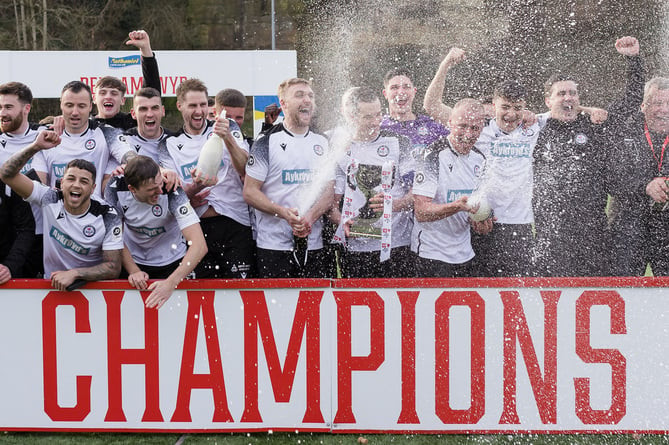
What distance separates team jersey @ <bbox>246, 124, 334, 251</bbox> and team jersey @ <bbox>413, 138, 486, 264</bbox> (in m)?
0.68

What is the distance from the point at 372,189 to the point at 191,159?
1.26 metres

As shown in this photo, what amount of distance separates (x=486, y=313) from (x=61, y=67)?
9.88 metres

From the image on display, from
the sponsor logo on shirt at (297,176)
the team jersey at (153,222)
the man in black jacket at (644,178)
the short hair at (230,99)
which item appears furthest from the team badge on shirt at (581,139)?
the team jersey at (153,222)

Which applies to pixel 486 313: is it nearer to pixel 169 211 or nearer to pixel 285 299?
pixel 285 299

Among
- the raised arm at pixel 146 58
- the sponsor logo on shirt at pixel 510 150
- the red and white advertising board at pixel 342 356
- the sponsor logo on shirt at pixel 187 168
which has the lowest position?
the red and white advertising board at pixel 342 356

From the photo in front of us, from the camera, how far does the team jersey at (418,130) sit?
17.6 feet

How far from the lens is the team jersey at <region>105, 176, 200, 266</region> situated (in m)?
4.57

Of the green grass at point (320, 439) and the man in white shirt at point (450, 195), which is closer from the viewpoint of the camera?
the green grass at point (320, 439)

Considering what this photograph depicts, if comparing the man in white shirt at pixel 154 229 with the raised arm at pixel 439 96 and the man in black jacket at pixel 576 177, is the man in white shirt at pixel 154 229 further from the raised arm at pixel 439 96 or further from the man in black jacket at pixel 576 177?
the man in black jacket at pixel 576 177

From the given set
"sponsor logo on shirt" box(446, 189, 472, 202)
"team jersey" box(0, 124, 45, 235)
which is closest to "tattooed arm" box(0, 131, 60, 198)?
"team jersey" box(0, 124, 45, 235)

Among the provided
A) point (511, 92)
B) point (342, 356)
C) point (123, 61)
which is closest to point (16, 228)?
point (342, 356)

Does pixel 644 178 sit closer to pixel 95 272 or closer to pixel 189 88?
pixel 189 88

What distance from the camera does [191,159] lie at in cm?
518

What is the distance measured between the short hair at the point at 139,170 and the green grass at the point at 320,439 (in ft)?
4.87
